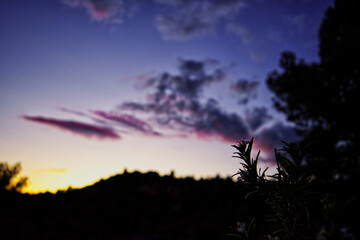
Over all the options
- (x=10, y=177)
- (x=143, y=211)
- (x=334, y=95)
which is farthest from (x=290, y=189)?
(x=10, y=177)

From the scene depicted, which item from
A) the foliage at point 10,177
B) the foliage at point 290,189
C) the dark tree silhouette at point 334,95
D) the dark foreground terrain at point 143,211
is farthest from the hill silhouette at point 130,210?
the foliage at point 10,177

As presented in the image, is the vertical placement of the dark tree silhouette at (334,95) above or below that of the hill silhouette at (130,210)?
above

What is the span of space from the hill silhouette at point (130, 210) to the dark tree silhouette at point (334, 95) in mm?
6494

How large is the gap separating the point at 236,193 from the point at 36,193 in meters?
6.87

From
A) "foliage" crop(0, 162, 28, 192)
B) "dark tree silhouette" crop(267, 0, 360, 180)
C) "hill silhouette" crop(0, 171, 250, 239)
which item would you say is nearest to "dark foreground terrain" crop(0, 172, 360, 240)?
"hill silhouette" crop(0, 171, 250, 239)

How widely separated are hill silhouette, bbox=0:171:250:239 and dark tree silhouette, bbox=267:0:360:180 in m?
6.49

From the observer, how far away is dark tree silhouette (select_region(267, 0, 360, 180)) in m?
12.1

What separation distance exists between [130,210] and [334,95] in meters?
11.8

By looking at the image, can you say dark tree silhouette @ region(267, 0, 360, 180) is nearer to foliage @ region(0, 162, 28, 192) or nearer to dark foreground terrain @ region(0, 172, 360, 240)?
dark foreground terrain @ region(0, 172, 360, 240)

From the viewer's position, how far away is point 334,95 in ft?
41.5

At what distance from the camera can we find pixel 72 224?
20.3ft

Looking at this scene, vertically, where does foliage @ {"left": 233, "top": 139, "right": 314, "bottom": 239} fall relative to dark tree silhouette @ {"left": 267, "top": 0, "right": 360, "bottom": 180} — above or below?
below

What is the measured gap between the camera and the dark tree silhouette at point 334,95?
12.1 metres

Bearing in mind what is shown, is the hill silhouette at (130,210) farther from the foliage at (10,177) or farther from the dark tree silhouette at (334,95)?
the foliage at (10,177)
